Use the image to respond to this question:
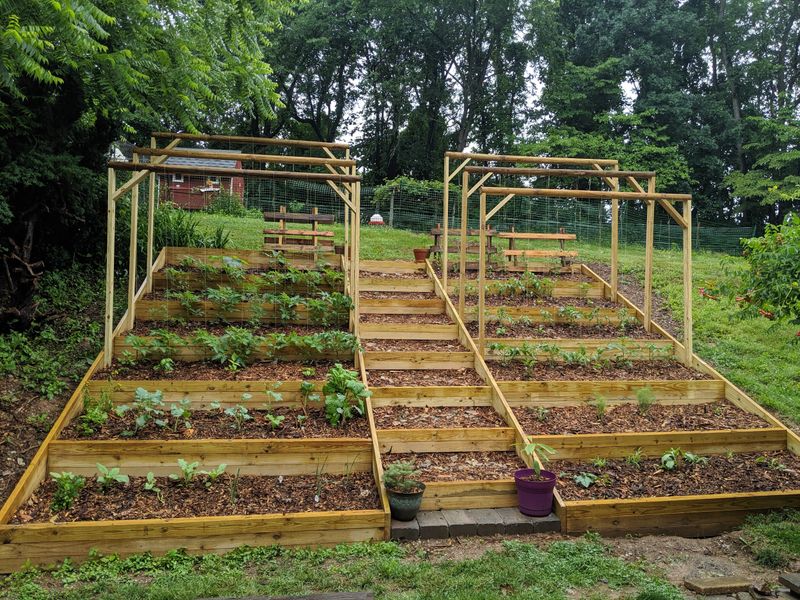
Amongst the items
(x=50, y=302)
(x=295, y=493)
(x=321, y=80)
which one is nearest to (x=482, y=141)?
(x=321, y=80)

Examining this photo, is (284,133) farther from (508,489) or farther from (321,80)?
(508,489)

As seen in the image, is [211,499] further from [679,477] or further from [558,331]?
[558,331]

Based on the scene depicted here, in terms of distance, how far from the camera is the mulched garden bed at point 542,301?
27.3 feet

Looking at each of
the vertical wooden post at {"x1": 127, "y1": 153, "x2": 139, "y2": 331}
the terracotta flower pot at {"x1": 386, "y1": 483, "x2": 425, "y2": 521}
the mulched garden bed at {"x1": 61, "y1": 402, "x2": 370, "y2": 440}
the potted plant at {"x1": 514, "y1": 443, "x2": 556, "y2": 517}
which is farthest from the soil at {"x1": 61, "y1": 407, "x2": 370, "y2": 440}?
the vertical wooden post at {"x1": 127, "y1": 153, "x2": 139, "y2": 331}

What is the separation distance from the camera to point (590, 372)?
667cm

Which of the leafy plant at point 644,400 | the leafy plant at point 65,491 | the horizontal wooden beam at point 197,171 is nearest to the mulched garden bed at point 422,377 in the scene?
the leafy plant at point 644,400

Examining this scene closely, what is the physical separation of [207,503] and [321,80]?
28296 millimetres

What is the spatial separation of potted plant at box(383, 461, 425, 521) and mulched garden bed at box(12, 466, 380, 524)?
18cm

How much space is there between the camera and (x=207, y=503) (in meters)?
4.23

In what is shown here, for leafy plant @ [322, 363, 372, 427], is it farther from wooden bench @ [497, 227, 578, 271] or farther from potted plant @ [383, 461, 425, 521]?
wooden bench @ [497, 227, 578, 271]

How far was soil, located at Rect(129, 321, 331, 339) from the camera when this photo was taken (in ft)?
21.5

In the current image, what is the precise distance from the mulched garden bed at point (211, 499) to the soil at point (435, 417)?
2.66ft

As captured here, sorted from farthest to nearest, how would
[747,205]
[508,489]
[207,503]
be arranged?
[747,205] → [508,489] → [207,503]

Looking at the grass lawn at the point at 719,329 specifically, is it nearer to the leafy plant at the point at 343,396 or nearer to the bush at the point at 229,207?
the bush at the point at 229,207
